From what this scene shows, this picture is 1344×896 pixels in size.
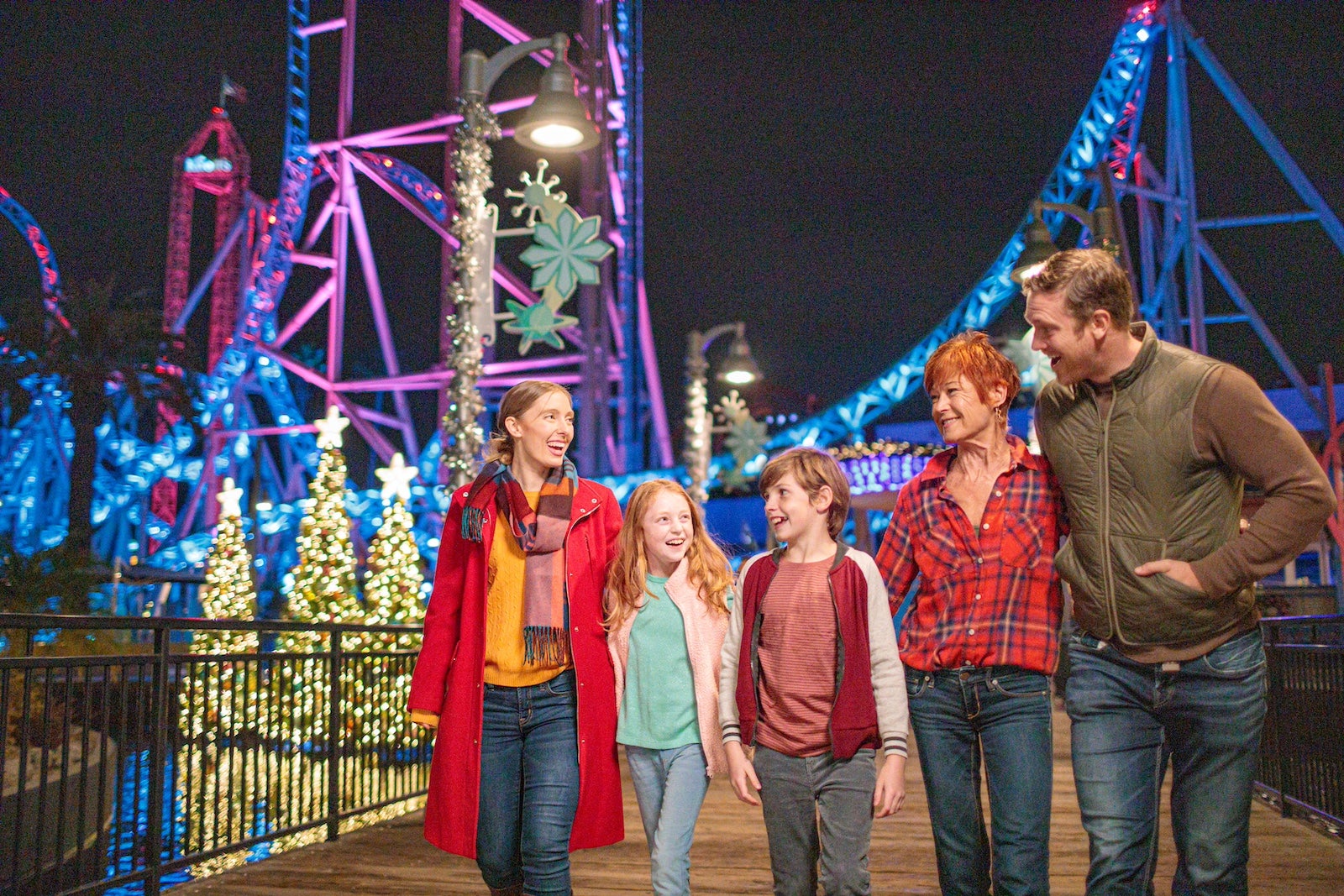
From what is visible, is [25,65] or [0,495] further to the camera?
[0,495]

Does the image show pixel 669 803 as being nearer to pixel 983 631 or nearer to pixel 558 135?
pixel 983 631

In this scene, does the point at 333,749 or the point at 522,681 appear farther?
the point at 333,749

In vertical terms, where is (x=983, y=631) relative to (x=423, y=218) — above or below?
below

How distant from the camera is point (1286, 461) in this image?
2004 millimetres

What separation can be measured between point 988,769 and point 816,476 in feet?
2.52

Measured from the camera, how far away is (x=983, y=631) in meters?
2.38

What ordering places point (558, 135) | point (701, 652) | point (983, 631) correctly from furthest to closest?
point (558, 135)
point (701, 652)
point (983, 631)

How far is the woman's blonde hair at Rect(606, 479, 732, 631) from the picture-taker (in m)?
2.94

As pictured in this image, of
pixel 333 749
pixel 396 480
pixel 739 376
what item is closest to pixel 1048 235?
pixel 396 480

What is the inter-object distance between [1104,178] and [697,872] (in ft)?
26.8

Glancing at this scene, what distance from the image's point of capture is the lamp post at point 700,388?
13.9 meters

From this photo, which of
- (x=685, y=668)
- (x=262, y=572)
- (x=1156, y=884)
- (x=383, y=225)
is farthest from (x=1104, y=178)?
(x=383, y=225)

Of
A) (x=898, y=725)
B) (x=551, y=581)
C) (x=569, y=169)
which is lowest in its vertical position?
(x=898, y=725)

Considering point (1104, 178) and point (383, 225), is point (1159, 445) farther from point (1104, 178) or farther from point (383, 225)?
point (383, 225)
